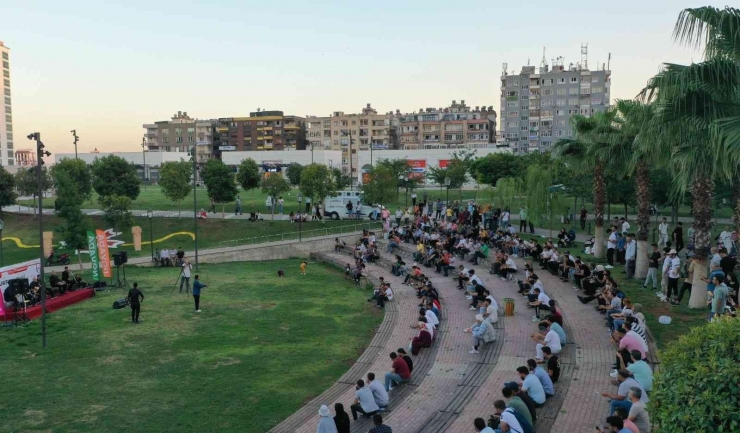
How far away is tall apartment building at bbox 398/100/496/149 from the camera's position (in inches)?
4953

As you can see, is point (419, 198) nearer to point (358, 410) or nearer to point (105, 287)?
point (105, 287)

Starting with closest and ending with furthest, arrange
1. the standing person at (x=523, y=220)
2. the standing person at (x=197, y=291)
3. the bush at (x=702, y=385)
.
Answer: the bush at (x=702, y=385)
the standing person at (x=197, y=291)
the standing person at (x=523, y=220)

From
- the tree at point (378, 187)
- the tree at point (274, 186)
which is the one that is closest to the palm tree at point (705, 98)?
the tree at point (378, 187)

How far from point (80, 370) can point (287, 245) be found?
74.4 feet

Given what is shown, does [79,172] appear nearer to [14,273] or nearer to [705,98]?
[14,273]

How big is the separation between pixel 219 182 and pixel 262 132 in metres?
98.8

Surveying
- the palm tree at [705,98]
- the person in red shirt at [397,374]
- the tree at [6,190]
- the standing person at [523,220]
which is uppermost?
the palm tree at [705,98]

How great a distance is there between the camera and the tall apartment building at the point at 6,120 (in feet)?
458

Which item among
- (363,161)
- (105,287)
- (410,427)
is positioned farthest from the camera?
(363,161)

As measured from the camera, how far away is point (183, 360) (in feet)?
55.7

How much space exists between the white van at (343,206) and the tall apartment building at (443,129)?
7692cm

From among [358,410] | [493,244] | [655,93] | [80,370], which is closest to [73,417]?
[80,370]

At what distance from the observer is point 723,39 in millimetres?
11469

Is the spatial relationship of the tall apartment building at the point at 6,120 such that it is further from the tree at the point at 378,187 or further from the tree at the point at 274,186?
the tree at the point at 378,187
